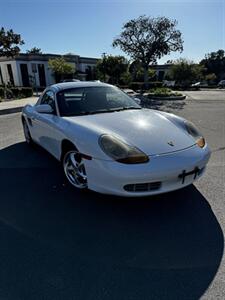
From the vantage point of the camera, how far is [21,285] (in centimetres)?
200

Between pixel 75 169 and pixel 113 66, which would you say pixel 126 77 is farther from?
pixel 75 169

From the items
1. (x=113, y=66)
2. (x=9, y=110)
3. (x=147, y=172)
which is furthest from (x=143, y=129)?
(x=113, y=66)

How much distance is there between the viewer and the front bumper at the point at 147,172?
2.64 meters

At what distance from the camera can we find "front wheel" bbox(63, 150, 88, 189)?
3.32 meters

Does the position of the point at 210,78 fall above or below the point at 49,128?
below

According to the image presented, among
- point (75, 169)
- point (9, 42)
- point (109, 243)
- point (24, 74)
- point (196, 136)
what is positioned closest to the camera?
point (109, 243)

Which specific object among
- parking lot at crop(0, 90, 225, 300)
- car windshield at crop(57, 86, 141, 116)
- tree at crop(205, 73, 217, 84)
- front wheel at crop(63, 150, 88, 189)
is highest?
car windshield at crop(57, 86, 141, 116)

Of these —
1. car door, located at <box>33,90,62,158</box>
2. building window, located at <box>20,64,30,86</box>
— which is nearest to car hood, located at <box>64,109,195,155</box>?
car door, located at <box>33,90,62,158</box>

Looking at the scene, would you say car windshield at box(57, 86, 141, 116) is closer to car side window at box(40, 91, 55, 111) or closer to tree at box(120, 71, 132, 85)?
car side window at box(40, 91, 55, 111)

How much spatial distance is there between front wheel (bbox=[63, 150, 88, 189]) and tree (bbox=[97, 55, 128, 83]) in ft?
108

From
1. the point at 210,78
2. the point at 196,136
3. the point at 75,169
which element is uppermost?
the point at 196,136

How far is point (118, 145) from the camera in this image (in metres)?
2.81

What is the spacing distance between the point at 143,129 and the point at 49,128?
1.65 metres

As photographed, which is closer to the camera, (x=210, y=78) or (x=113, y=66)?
(x=113, y=66)
